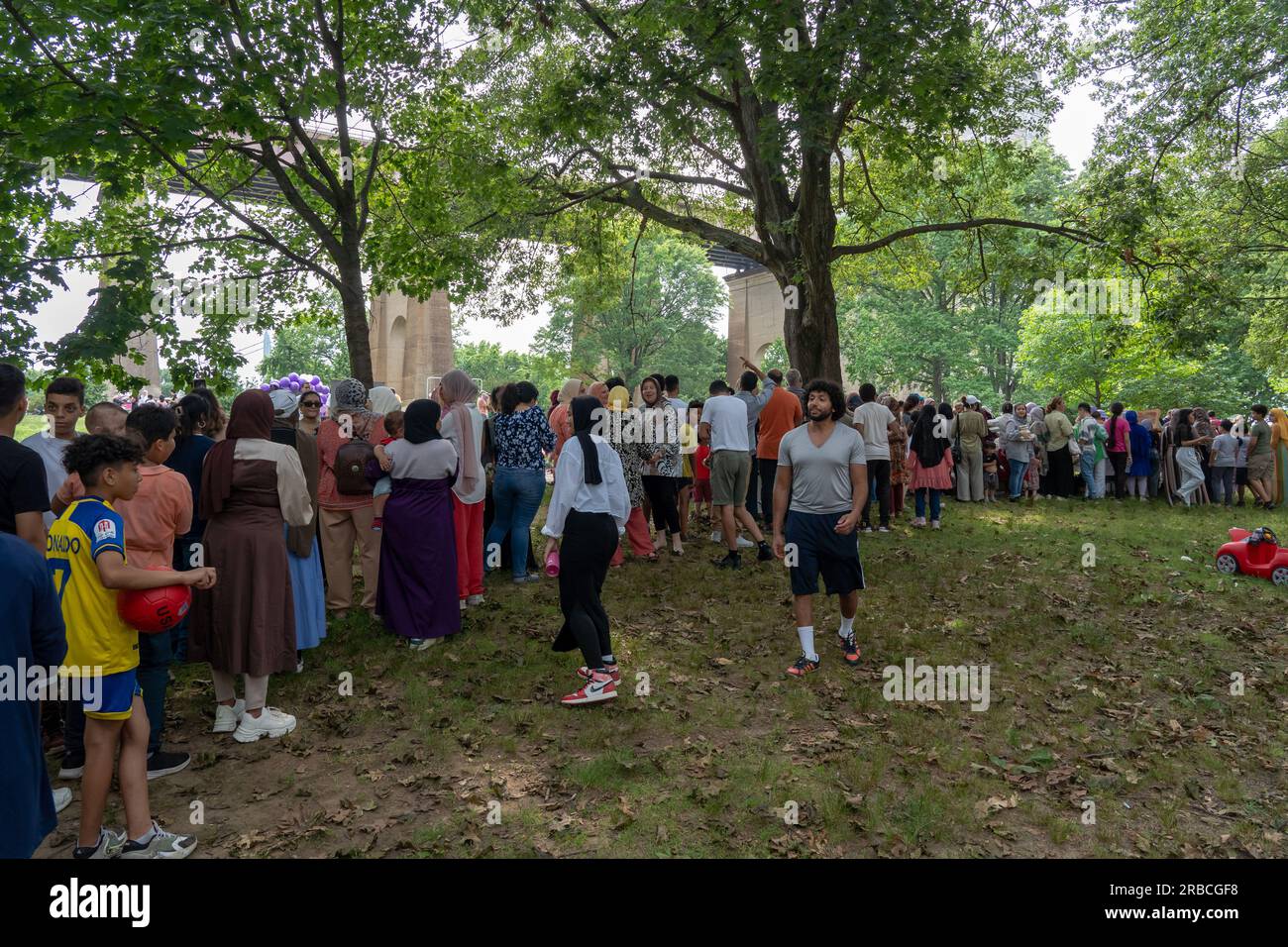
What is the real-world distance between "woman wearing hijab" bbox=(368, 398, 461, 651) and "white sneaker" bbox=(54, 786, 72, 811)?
2812 mm

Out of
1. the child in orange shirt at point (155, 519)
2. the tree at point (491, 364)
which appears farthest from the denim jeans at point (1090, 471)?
the tree at point (491, 364)

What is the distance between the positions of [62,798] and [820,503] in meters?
5.33

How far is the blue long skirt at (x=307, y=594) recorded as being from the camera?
6.23 m

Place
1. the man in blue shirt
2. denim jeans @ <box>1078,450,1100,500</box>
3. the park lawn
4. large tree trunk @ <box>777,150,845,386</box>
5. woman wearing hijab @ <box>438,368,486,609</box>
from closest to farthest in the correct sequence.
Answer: the man in blue shirt
the park lawn
woman wearing hijab @ <box>438,368,486,609</box>
large tree trunk @ <box>777,150,845,386</box>
denim jeans @ <box>1078,450,1100,500</box>

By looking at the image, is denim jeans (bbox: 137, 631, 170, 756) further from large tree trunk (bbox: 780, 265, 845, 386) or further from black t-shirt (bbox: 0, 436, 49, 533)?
large tree trunk (bbox: 780, 265, 845, 386)

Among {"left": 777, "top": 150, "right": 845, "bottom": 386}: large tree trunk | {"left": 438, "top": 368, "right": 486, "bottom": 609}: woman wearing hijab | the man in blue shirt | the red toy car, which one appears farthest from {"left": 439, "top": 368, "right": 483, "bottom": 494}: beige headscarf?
the red toy car

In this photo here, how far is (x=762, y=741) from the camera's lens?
17.3 ft

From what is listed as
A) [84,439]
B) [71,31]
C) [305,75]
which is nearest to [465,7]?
[305,75]

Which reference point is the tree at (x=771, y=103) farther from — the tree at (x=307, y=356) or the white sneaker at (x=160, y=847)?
the tree at (x=307, y=356)

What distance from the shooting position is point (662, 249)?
47.9 metres

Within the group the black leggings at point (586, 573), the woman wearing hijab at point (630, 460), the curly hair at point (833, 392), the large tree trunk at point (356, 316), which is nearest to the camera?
the black leggings at point (586, 573)

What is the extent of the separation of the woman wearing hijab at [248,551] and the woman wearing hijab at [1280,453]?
1914 centimetres

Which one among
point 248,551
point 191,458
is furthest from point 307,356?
point 248,551

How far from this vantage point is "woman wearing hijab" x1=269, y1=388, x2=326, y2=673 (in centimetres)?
607
